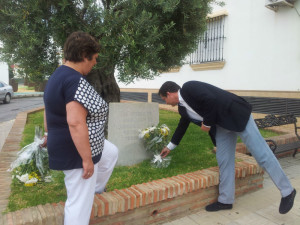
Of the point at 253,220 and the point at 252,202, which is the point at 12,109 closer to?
the point at 252,202

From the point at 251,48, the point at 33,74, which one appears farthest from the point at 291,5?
the point at 33,74

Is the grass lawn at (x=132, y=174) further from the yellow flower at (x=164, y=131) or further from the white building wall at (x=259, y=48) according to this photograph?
the white building wall at (x=259, y=48)

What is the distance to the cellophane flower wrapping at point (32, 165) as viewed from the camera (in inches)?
124

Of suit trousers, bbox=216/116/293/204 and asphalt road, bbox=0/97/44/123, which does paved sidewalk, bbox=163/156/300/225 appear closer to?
suit trousers, bbox=216/116/293/204

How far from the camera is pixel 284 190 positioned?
117 inches

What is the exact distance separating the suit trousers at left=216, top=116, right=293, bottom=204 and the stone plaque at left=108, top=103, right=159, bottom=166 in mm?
1303

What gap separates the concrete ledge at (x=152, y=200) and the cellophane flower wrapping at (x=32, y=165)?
22cm

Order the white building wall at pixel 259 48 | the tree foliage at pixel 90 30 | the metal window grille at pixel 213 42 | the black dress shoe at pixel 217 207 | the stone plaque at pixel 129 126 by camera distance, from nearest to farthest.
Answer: the black dress shoe at pixel 217 207 → the tree foliage at pixel 90 30 → the stone plaque at pixel 129 126 → the white building wall at pixel 259 48 → the metal window grille at pixel 213 42

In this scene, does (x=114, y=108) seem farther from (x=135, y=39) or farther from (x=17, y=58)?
(x=17, y=58)

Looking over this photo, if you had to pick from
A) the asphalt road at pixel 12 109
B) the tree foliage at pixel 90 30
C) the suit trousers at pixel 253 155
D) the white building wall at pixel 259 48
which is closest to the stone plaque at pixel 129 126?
the tree foliage at pixel 90 30

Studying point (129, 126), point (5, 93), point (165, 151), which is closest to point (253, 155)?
point (165, 151)

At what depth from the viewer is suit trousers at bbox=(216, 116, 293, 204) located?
296 centimetres

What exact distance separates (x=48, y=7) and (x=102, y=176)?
107 inches

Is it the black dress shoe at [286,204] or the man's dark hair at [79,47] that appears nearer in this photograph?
the man's dark hair at [79,47]
